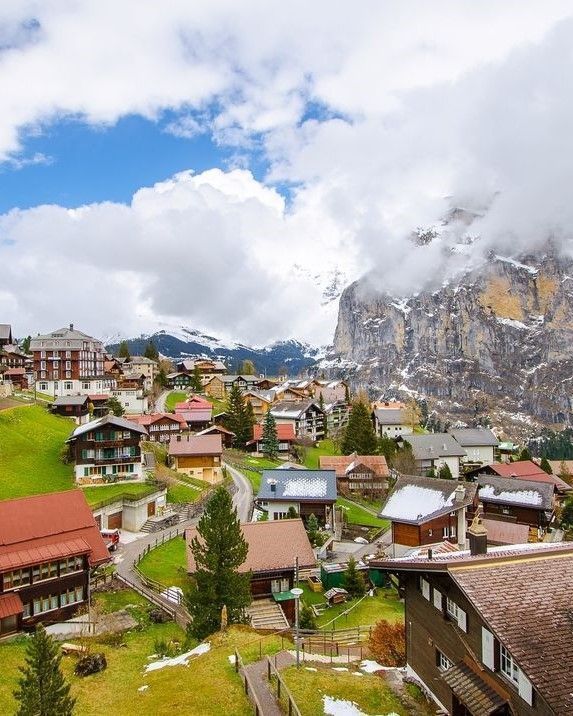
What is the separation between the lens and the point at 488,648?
18.2 meters

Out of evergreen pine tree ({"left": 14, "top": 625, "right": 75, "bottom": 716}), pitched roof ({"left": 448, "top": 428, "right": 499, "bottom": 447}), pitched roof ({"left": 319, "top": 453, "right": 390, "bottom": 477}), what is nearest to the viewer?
evergreen pine tree ({"left": 14, "top": 625, "right": 75, "bottom": 716})

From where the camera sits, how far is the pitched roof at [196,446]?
78312 mm

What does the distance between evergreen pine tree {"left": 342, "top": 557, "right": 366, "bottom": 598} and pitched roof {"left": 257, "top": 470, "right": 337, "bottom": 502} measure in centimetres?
1913

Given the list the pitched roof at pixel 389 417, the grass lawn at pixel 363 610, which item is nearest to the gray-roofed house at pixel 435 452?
the pitched roof at pixel 389 417

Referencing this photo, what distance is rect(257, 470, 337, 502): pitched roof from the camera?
64125 millimetres

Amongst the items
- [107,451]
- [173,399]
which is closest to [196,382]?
[173,399]

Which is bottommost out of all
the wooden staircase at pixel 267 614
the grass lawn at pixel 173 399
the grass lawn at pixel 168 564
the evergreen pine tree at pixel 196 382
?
the wooden staircase at pixel 267 614

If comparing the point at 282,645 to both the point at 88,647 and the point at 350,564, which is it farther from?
the point at 350,564

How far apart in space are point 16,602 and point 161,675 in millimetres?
13209

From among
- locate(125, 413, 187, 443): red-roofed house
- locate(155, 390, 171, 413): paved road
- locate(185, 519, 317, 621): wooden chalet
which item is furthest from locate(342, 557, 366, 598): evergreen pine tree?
locate(155, 390, 171, 413): paved road

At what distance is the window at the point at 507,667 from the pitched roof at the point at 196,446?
63335mm

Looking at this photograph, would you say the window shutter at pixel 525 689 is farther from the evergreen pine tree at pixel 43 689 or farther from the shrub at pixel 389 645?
the evergreen pine tree at pixel 43 689

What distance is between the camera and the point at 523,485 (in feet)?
228

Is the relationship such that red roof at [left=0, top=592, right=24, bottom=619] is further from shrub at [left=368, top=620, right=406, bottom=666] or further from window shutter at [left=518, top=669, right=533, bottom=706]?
window shutter at [left=518, top=669, right=533, bottom=706]
